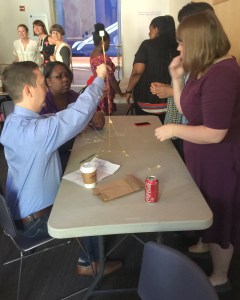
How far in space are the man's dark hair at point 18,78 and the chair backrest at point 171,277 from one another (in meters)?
1.00

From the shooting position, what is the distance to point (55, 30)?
4555 mm

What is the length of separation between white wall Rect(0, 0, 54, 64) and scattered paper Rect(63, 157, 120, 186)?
5.75 metres

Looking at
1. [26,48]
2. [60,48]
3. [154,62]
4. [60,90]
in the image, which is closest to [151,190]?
[60,90]

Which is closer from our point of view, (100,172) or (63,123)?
(63,123)

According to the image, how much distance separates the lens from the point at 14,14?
20.5ft

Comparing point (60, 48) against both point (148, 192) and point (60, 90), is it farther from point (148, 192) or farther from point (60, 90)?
point (148, 192)

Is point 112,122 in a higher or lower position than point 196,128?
lower

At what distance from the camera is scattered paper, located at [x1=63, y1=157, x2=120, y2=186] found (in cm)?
140

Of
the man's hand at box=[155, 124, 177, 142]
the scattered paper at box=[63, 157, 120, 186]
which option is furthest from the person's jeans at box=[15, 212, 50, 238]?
the man's hand at box=[155, 124, 177, 142]

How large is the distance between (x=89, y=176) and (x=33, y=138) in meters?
0.32

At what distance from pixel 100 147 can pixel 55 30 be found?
11.3 feet

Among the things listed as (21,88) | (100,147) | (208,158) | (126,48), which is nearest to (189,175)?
(208,158)

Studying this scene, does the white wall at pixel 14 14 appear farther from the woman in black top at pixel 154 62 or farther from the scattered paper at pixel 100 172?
the scattered paper at pixel 100 172

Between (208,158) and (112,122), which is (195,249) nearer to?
(208,158)
